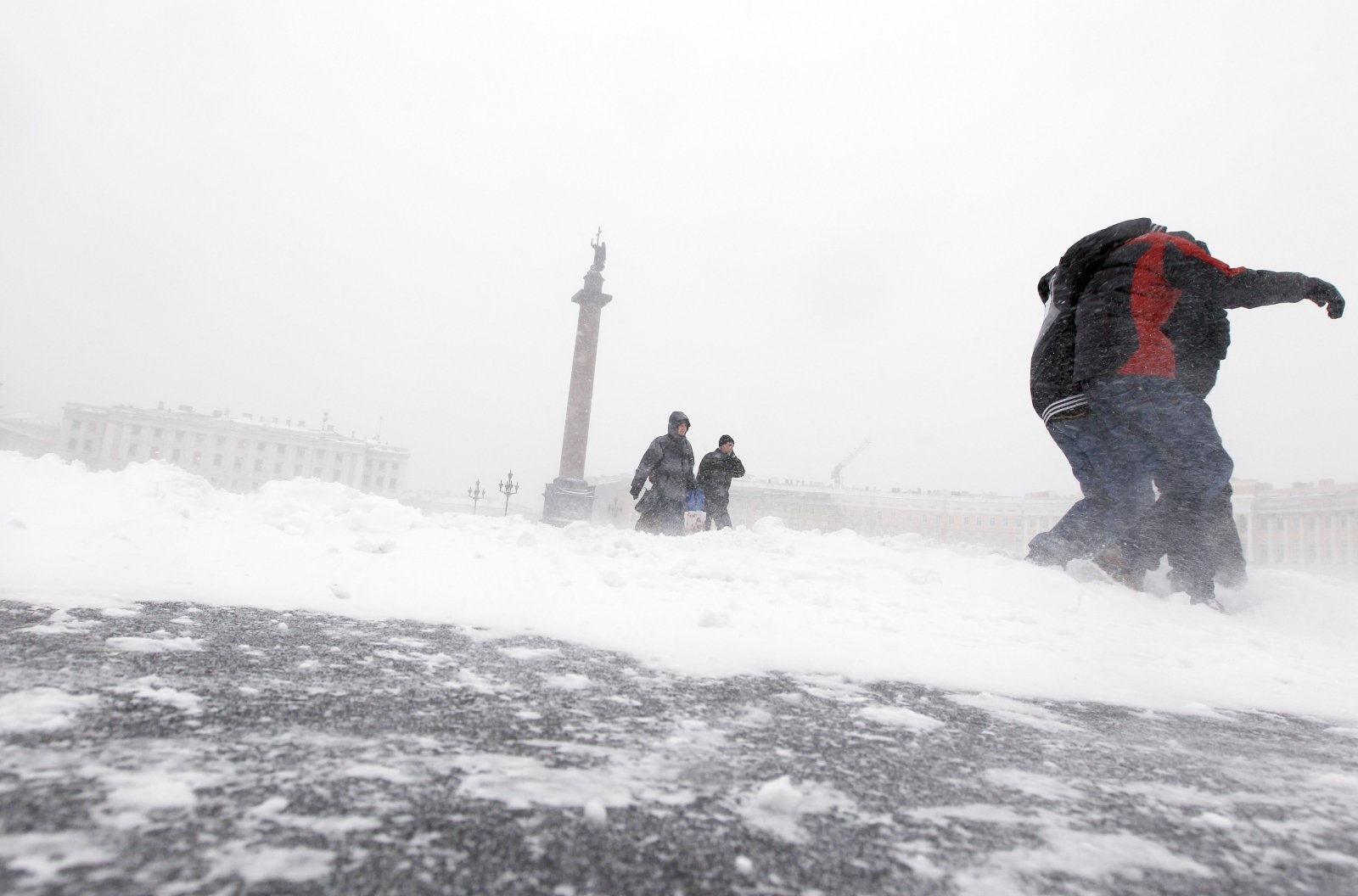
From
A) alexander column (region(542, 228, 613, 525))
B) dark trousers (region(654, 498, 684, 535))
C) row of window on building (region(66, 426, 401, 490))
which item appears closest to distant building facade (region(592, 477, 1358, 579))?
row of window on building (region(66, 426, 401, 490))

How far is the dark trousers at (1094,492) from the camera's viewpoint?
382 centimetres

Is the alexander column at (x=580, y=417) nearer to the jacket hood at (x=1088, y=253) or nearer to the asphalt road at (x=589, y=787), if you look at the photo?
the jacket hood at (x=1088, y=253)

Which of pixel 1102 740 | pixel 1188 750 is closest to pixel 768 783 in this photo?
pixel 1102 740

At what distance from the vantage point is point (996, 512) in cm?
6788

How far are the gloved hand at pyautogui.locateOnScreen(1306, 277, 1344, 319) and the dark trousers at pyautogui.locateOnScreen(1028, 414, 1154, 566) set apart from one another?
110cm

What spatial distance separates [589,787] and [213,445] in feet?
284

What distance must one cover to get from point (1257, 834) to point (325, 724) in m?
1.26

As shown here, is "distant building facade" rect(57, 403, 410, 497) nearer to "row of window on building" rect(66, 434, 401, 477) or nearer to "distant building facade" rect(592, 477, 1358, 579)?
Result: "row of window on building" rect(66, 434, 401, 477)

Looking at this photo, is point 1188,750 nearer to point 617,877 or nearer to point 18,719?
point 617,877

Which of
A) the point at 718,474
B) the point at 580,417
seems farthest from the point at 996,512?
the point at 718,474

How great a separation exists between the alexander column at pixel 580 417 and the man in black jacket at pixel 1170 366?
19319 millimetres

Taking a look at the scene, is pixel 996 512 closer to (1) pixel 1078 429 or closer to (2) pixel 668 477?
(2) pixel 668 477

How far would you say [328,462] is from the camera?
78438mm

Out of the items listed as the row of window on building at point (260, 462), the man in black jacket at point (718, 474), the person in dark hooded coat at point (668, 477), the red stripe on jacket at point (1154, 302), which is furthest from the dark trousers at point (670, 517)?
the row of window on building at point (260, 462)
